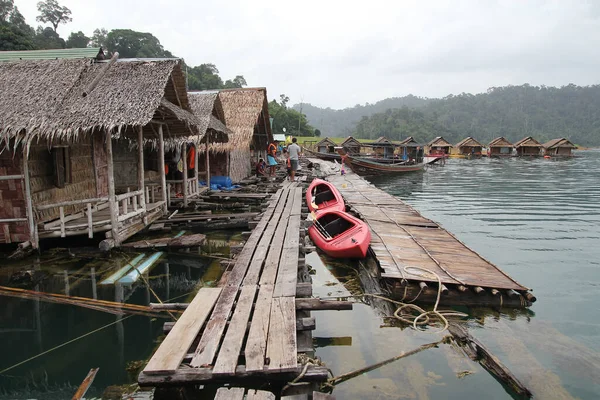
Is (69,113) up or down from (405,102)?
down

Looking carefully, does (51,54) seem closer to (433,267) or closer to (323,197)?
(323,197)

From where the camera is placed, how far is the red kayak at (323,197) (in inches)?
447

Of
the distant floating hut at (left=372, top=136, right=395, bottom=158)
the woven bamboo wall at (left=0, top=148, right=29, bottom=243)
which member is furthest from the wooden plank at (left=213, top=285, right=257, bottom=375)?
the distant floating hut at (left=372, top=136, right=395, bottom=158)

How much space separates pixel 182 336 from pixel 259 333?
681 millimetres

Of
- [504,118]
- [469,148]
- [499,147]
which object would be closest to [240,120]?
[469,148]

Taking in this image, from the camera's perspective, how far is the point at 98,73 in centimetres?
801

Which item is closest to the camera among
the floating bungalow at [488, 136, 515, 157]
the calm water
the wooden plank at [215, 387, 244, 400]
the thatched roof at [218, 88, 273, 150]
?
the wooden plank at [215, 387, 244, 400]

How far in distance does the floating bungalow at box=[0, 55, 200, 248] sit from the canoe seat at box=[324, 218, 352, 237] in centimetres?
420

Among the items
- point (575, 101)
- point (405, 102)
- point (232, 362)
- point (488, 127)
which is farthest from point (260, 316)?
point (405, 102)

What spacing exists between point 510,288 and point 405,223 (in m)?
4.29

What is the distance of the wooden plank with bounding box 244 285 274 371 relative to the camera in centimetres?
316

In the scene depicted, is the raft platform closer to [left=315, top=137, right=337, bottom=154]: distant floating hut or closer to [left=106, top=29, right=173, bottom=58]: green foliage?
[left=315, top=137, right=337, bottom=154]: distant floating hut

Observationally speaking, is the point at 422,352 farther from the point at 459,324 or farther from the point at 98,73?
the point at 98,73

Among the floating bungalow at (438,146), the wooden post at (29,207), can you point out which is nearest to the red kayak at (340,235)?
the wooden post at (29,207)
